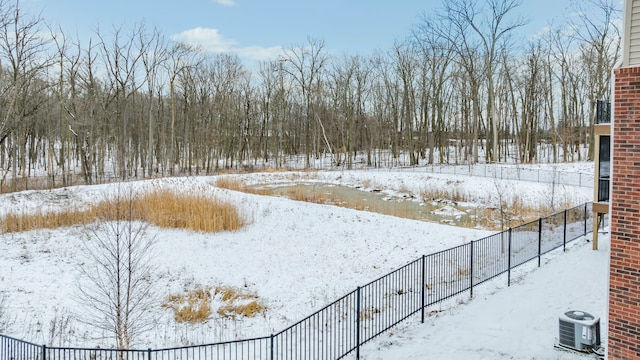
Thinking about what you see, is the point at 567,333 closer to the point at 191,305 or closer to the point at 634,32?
the point at 634,32

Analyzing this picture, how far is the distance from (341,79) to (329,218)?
131ft

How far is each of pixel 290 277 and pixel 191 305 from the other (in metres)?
3.67

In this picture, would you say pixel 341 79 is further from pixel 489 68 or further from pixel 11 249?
pixel 11 249

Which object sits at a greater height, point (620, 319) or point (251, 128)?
point (251, 128)

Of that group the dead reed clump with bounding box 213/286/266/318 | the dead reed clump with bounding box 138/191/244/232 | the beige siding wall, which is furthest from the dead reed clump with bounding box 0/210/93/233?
the beige siding wall

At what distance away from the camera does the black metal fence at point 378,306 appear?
30.0 feet

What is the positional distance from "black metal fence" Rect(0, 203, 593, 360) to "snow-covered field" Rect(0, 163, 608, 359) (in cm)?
49

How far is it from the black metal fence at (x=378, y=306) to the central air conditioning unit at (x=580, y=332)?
9.66 feet

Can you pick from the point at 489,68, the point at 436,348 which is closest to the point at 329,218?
the point at 436,348

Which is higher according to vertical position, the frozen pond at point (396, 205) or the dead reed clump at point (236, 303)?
the frozen pond at point (396, 205)

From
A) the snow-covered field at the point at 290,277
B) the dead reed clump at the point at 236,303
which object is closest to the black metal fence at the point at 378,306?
the snow-covered field at the point at 290,277

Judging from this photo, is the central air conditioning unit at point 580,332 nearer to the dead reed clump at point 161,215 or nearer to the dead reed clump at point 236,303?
the dead reed clump at point 236,303

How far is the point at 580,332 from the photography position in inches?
334

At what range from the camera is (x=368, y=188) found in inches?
1390
